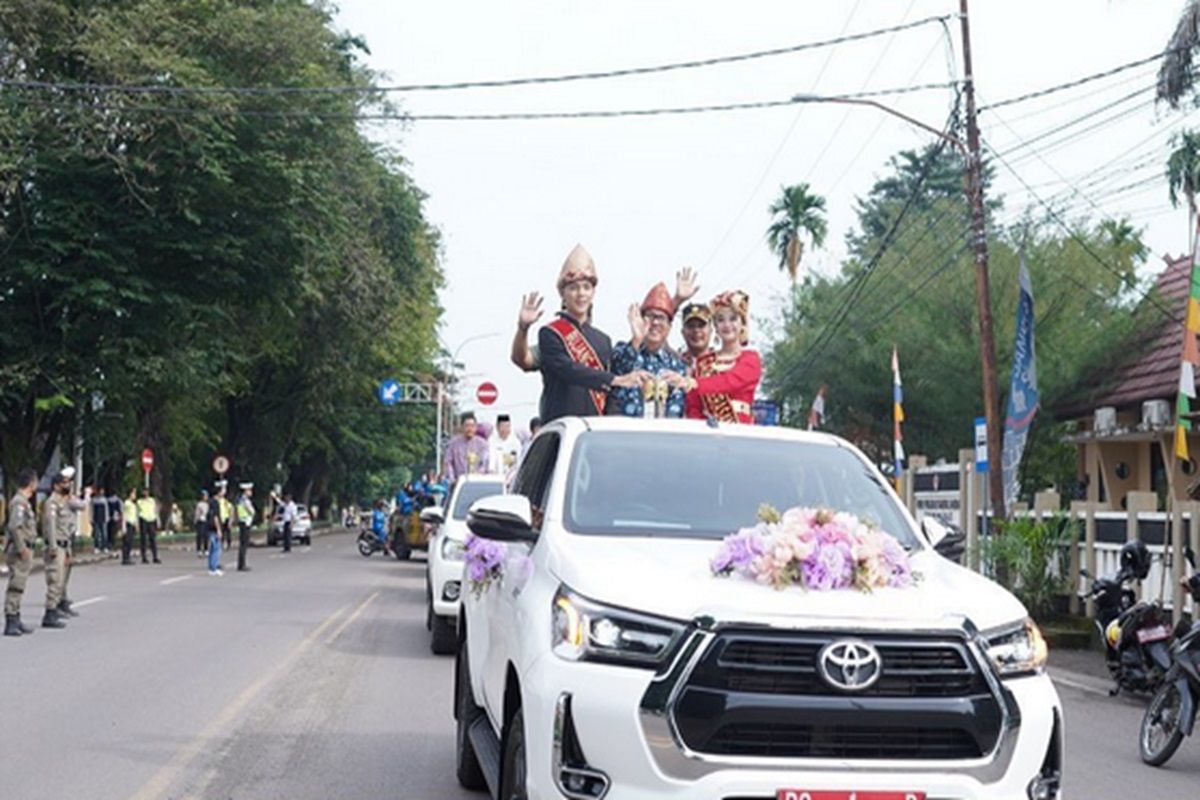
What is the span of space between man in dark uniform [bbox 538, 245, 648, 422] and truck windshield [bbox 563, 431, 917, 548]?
71.1 inches

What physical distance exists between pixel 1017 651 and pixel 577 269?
444 cm

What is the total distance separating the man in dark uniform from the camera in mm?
9359

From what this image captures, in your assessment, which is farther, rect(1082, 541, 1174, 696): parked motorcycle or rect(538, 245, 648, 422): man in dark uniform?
rect(1082, 541, 1174, 696): parked motorcycle

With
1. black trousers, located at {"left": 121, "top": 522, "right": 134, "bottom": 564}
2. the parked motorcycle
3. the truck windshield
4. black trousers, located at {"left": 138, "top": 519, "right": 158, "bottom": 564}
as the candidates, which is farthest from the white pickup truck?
black trousers, located at {"left": 138, "top": 519, "right": 158, "bottom": 564}

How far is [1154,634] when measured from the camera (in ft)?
41.5

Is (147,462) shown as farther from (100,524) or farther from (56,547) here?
(56,547)

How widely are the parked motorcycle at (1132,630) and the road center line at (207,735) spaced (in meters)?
6.39

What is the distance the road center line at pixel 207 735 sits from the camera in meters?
8.85

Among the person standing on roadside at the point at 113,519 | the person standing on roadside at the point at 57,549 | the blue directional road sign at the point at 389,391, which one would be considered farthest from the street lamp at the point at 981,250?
the blue directional road sign at the point at 389,391

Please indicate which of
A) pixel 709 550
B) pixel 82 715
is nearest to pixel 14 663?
pixel 82 715

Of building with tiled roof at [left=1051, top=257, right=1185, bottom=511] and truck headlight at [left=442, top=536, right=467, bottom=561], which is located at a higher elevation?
building with tiled roof at [left=1051, top=257, right=1185, bottom=511]

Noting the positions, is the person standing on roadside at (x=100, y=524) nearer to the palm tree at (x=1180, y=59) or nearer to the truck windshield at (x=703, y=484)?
the palm tree at (x=1180, y=59)

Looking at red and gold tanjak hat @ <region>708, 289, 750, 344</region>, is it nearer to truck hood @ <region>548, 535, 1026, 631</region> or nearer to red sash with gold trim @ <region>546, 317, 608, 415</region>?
red sash with gold trim @ <region>546, 317, 608, 415</region>

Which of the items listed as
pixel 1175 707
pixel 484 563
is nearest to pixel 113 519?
pixel 1175 707
